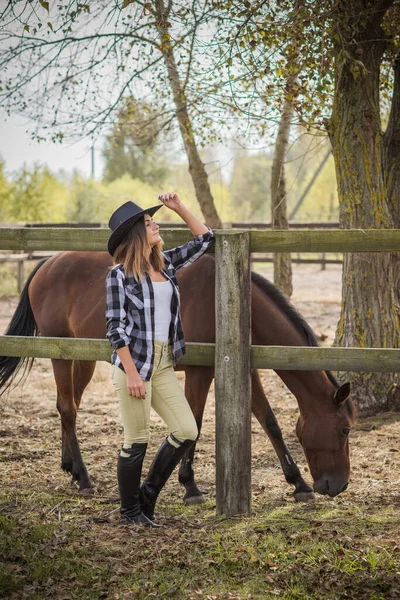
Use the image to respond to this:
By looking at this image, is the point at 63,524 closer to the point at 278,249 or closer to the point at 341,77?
the point at 278,249

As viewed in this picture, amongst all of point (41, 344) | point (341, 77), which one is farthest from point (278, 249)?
point (341, 77)

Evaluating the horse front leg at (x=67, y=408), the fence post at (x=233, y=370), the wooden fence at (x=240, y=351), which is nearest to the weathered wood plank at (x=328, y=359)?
the wooden fence at (x=240, y=351)

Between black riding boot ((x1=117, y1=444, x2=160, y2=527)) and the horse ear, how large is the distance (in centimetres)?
124

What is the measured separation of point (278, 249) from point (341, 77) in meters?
3.23

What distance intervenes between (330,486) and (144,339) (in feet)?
5.25

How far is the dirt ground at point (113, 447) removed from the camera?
4612 millimetres

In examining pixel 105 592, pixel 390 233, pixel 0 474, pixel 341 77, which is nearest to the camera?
pixel 105 592

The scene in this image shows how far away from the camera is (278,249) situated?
12.5ft

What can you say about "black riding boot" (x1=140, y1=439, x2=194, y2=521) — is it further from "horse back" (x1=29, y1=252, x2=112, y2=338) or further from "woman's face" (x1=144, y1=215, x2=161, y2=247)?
"horse back" (x1=29, y1=252, x2=112, y2=338)

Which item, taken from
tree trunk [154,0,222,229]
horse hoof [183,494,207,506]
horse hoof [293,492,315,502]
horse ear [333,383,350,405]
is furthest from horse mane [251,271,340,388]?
tree trunk [154,0,222,229]

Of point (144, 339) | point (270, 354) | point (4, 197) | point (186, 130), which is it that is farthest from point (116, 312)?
point (4, 197)

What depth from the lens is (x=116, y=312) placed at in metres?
3.50

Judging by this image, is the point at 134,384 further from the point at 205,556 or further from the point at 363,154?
the point at 363,154

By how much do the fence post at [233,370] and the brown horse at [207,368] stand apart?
0.54m
